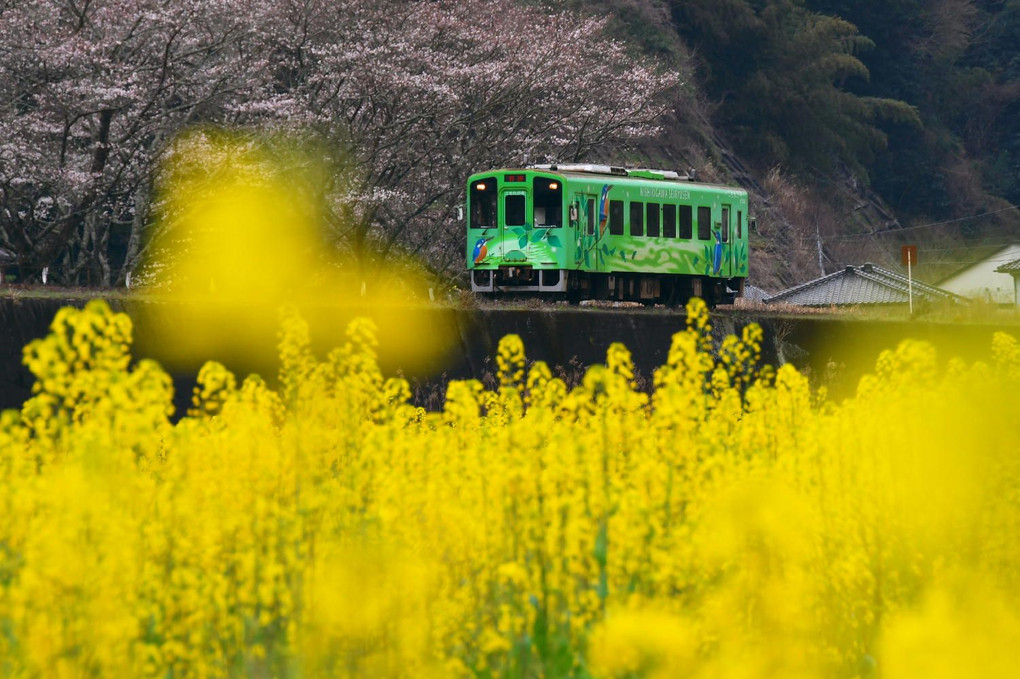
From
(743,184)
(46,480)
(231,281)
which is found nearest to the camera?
(46,480)

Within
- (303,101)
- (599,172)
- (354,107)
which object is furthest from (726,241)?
(303,101)

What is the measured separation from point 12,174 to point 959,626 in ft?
66.6

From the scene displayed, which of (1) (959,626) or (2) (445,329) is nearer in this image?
(1) (959,626)

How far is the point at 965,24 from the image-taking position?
58.2 metres

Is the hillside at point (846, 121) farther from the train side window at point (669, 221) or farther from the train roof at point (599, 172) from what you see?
the train side window at point (669, 221)

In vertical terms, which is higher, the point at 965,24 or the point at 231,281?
the point at 965,24

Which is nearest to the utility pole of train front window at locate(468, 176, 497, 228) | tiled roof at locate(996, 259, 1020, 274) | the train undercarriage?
tiled roof at locate(996, 259, 1020, 274)

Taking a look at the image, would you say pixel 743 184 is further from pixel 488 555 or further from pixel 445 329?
pixel 488 555

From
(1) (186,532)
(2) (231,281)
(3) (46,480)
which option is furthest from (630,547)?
(2) (231,281)

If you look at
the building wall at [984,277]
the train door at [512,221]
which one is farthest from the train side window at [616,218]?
the building wall at [984,277]

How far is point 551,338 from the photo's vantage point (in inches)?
619

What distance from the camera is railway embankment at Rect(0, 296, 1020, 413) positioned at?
526 inches

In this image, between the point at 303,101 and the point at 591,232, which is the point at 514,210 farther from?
the point at 303,101

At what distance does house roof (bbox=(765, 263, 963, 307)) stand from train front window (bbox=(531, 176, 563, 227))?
20.0 metres
